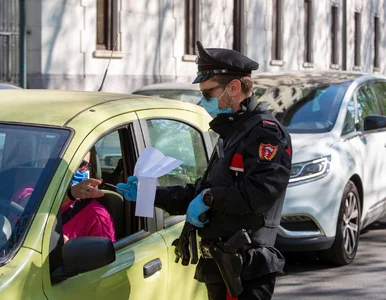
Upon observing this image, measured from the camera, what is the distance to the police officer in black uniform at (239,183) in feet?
10.9

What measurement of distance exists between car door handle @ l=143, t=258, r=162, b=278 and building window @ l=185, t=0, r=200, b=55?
1835 centimetres

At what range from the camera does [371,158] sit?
26.8 ft

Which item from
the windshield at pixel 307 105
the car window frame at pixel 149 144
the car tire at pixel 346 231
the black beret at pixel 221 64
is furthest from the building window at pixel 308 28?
the black beret at pixel 221 64

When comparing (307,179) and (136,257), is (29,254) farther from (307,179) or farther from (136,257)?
(307,179)

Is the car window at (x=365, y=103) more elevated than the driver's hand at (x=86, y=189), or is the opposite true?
the car window at (x=365, y=103)

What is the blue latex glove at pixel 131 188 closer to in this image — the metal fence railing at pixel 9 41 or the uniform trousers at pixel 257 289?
the uniform trousers at pixel 257 289

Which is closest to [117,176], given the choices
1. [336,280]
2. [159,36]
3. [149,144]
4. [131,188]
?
[149,144]

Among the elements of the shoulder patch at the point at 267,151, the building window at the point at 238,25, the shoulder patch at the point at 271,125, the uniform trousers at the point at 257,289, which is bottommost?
the uniform trousers at the point at 257,289

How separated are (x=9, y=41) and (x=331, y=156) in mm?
10553

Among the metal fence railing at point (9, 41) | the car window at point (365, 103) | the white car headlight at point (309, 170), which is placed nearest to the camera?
the white car headlight at point (309, 170)

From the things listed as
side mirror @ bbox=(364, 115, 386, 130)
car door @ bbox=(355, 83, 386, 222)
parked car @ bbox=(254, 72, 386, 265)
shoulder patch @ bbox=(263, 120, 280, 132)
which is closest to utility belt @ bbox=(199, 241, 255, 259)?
shoulder patch @ bbox=(263, 120, 280, 132)

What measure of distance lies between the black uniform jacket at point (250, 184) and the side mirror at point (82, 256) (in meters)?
0.54

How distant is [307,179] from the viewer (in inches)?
281

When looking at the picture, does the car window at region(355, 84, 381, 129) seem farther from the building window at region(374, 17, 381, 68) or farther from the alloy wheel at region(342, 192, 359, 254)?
the building window at region(374, 17, 381, 68)
